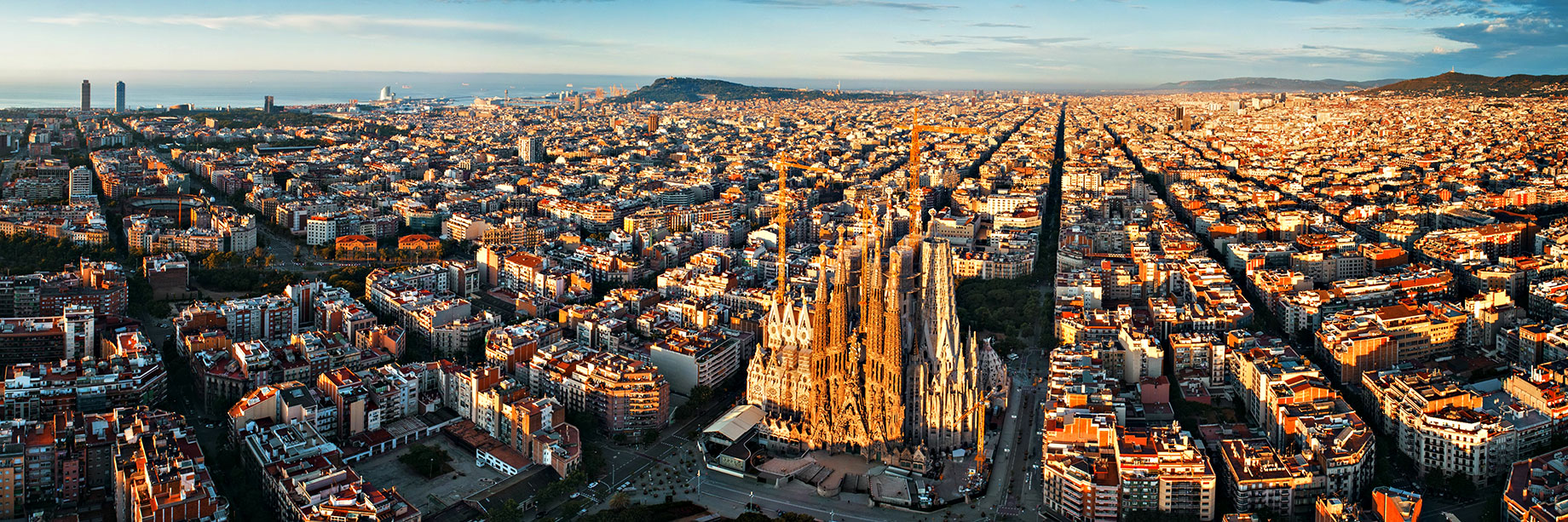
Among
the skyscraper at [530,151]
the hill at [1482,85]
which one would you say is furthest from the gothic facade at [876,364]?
the hill at [1482,85]

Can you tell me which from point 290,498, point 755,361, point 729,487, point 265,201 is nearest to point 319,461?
point 290,498

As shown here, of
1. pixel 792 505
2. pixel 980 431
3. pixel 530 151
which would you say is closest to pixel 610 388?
pixel 792 505

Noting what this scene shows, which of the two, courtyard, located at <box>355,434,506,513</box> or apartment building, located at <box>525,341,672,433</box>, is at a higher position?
apartment building, located at <box>525,341,672,433</box>

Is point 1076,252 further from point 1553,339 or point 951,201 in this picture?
point 951,201

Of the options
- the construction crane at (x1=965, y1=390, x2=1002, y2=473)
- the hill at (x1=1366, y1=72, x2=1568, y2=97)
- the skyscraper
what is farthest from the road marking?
the hill at (x1=1366, y1=72, x2=1568, y2=97)

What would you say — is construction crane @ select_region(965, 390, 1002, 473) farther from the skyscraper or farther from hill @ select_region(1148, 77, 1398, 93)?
hill @ select_region(1148, 77, 1398, 93)

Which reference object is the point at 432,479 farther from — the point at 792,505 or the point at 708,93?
the point at 708,93
